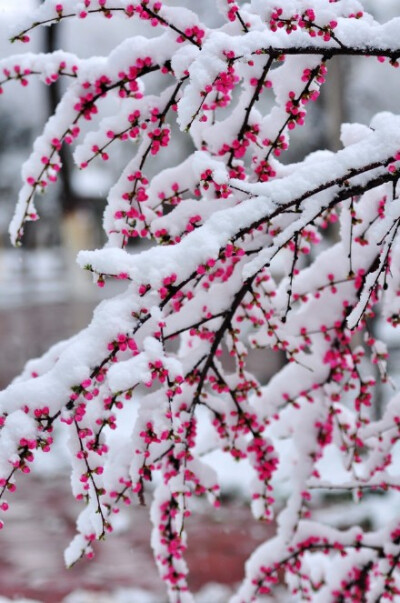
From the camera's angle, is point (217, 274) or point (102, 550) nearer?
point (217, 274)

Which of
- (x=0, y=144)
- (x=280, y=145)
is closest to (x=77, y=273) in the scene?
(x=0, y=144)

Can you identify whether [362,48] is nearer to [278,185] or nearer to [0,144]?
[278,185]

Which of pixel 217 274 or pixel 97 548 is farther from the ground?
pixel 97 548

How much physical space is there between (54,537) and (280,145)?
4.87 m

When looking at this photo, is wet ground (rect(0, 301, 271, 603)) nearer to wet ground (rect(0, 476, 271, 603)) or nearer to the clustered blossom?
wet ground (rect(0, 476, 271, 603))

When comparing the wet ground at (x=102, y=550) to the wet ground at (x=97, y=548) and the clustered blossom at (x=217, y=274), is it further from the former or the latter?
the clustered blossom at (x=217, y=274)

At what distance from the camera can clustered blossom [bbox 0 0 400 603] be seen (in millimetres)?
1883

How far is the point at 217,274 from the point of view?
253 centimetres

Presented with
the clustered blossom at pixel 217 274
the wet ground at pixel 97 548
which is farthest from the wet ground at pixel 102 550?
the clustered blossom at pixel 217 274

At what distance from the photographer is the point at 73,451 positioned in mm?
2094

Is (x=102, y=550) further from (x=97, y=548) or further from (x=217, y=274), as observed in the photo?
(x=217, y=274)

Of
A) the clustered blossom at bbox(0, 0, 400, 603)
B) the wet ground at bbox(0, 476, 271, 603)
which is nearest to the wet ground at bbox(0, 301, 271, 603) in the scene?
the wet ground at bbox(0, 476, 271, 603)

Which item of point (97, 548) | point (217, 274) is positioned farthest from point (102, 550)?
point (217, 274)

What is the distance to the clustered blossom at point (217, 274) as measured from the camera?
1883 mm
